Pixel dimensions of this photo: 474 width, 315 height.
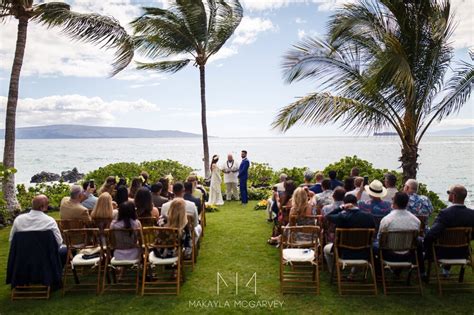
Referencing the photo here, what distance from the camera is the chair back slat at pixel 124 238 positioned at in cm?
600

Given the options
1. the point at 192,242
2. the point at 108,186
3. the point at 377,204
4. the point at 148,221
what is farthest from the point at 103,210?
the point at 377,204

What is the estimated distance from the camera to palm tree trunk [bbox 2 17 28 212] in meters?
11.6

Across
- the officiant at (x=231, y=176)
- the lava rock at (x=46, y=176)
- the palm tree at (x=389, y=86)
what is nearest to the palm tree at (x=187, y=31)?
the officiant at (x=231, y=176)

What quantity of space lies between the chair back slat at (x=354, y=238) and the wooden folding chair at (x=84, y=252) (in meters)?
3.77

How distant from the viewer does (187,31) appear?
1609 cm

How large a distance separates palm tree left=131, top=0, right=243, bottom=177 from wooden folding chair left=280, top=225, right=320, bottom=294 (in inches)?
441

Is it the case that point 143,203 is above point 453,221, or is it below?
above

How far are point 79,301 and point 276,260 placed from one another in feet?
11.9

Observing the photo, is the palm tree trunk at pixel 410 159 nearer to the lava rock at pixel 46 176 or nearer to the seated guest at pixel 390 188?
the seated guest at pixel 390 188

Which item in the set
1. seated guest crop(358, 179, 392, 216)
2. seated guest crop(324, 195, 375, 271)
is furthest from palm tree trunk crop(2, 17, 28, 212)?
seated guest crop(358, 179, 392, 216)

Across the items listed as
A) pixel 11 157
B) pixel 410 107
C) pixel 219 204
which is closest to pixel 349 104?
pixel 410 107

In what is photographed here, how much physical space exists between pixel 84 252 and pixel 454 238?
229 inches

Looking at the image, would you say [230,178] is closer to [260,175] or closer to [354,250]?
[260,175]

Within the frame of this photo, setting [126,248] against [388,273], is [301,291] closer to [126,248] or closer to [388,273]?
[388,273]
